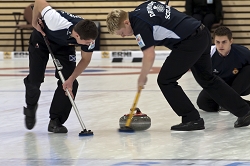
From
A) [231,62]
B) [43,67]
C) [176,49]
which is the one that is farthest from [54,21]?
[231,62]

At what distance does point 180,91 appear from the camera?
4578 millimetres

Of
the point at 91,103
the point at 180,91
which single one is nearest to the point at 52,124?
the point at 180,91

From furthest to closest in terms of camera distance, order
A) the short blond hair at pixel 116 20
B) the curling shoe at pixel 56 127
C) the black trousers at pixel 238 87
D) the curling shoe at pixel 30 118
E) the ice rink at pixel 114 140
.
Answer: the black trousers at pixel 238 87 < the curling shoe at pixel 30 118 < the curling shoe at pixel 56 127 < the short blond hair at pixel 116 20 < the ice rink at pixel 114 140

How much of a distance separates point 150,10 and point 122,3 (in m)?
10.0

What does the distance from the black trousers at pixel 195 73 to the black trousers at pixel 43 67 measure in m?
0.73

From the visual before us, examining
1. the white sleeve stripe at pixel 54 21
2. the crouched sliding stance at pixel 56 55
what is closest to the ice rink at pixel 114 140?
the crouched sliding stance at pixel 56 55

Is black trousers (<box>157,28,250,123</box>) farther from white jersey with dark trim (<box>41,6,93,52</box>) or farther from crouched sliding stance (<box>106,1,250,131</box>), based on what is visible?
white jersey with dark trim (<box>41,6,93,52</box>)

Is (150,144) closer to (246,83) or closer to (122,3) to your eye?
(246,83)

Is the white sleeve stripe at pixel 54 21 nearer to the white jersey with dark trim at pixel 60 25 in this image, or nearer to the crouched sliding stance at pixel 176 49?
the white jersey with dark trim at pixel 60 25

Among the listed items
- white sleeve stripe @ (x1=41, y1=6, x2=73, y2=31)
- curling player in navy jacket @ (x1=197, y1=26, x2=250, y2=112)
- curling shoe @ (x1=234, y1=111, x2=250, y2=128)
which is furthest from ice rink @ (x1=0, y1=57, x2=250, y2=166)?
white sleeve stripe @ (x1=41, y1=6, x2=73, y2=31)

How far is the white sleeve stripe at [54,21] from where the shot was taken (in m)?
4.45

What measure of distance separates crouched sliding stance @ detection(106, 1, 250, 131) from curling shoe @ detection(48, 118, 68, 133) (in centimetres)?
75

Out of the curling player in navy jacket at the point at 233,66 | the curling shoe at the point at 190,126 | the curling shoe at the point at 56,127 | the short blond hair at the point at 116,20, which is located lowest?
the curling shoe at the point at 56,127

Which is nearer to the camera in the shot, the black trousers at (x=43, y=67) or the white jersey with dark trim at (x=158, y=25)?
the white jersey with dark trim at (x=158, y=25)
